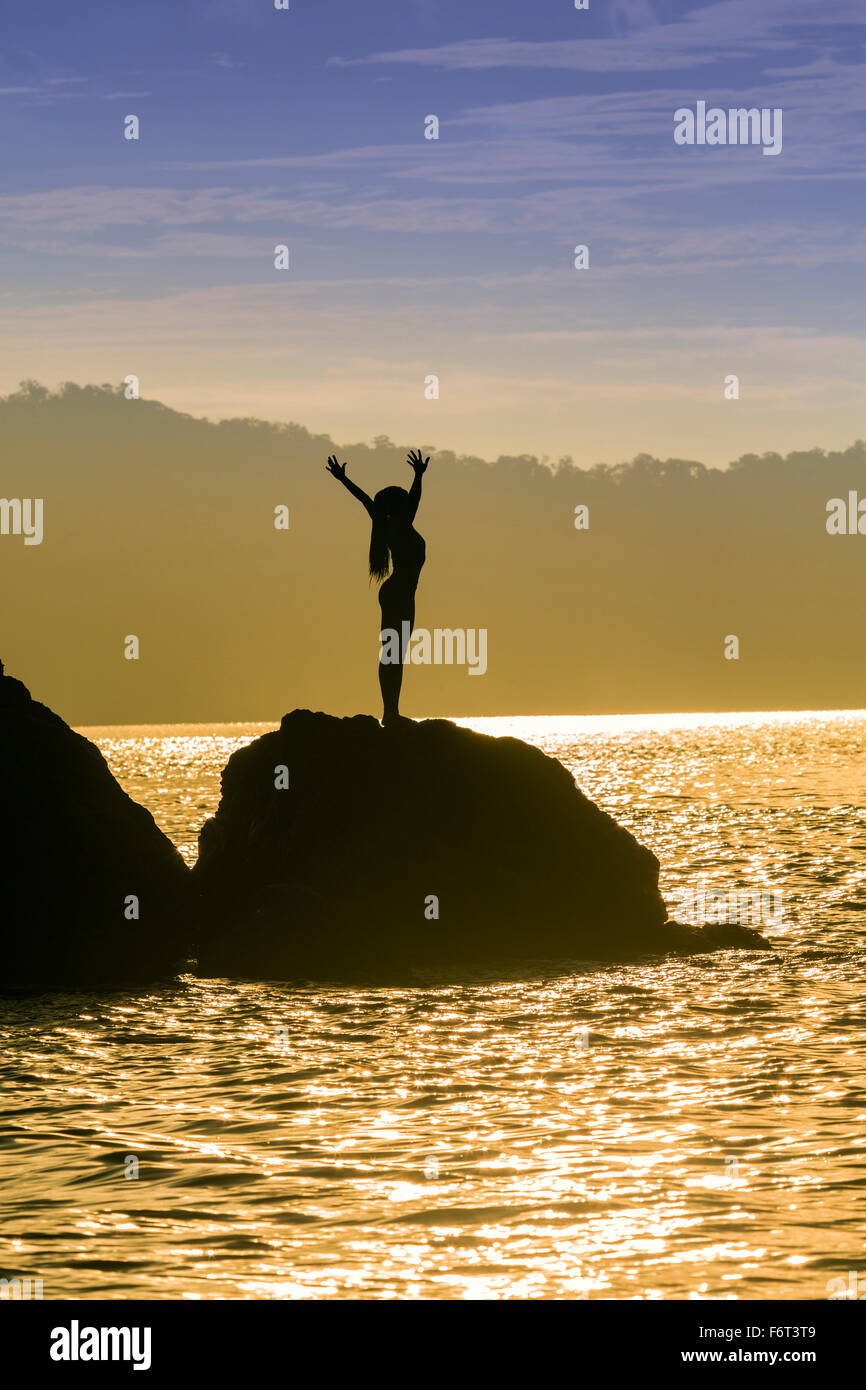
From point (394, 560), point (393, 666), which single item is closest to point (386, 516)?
point (394, 560)

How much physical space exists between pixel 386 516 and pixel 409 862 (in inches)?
210

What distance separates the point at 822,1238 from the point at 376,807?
41.1 ft

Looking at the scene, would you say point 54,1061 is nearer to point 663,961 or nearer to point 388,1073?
point 388,1073

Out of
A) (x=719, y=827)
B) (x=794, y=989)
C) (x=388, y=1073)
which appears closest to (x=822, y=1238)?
(x=388, y=1073)

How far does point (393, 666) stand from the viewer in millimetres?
22109

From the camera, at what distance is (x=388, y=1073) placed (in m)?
14.3

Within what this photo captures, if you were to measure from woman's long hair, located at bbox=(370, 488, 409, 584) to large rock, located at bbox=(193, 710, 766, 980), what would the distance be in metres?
2.71

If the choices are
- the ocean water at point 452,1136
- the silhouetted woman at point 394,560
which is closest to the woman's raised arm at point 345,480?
the silhouetted woman at point 394,560

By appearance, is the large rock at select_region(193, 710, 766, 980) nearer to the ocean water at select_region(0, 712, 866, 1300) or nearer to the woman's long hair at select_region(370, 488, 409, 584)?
the ocean water at select_region(0, 712, 866, 1300)

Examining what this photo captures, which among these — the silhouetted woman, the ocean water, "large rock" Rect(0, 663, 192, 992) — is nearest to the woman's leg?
the silhouetted woman

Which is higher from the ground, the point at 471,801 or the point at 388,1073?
the point at 471,801
